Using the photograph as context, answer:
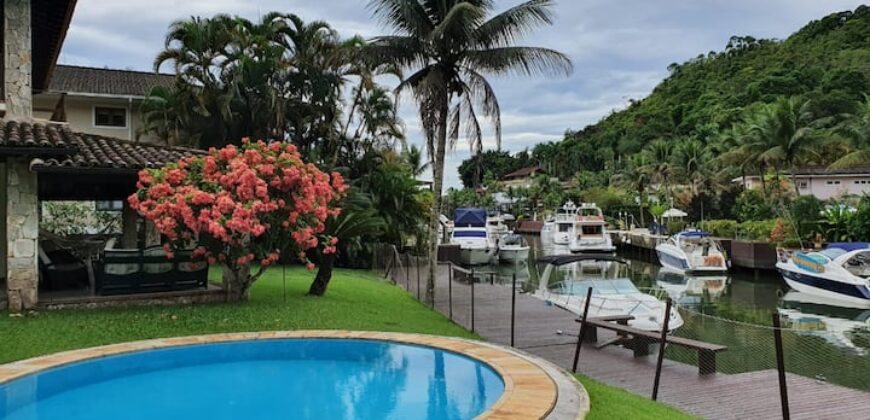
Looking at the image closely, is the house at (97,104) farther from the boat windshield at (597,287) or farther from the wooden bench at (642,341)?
the wooden bench at (642,341)

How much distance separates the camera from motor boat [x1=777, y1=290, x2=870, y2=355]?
17.7 m

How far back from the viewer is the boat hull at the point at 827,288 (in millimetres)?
21562

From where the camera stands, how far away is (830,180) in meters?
51.0

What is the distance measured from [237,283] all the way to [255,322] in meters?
2.01

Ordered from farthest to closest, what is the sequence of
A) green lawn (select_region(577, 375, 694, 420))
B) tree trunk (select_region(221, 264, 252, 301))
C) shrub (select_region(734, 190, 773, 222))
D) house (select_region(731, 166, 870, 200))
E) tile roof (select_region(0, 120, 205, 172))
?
house (select_region(731, 166, 870, 200))
shrub (select_region(734, 190, 773, 222))
tree trunk (select_region(221, 264, 252, 301))
tile roof (select_region(0, 120, 205, 172))
green lawn (select_region(577, 375, 694, 420))

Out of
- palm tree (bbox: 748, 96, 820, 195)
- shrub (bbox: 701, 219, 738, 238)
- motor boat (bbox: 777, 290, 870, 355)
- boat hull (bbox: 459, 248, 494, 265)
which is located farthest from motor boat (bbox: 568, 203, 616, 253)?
motor boat (bbox: 777, 290, 870, 355)

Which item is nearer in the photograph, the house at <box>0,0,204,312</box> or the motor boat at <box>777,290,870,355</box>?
the house at <box>0,0,204,312</box>

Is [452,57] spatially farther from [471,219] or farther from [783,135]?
[783,135]

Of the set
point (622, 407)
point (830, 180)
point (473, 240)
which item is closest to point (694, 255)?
Result: point (473, 240)

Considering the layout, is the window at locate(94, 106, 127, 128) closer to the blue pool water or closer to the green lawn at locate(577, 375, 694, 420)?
the blue pool water

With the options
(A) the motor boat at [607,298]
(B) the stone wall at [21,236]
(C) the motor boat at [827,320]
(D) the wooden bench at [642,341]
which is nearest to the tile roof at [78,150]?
(B) the stone wall at [21,236]

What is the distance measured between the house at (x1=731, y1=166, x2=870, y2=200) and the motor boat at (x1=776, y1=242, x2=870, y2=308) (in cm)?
2861

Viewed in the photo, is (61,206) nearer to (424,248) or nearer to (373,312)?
(424,248)

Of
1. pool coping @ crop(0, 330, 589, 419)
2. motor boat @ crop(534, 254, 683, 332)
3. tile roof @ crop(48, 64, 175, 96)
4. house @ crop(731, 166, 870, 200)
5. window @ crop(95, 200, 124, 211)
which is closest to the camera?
pool coping @ crop(0, 330, 589, 419)
